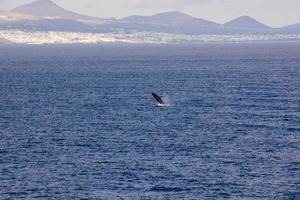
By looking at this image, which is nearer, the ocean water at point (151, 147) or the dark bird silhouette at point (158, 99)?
the ocean water at point (151, 147)

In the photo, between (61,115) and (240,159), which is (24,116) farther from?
(240,159)

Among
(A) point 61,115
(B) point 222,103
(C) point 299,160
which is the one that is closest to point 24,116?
(A) point 61,115

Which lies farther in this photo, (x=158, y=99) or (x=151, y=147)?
(x=158, y=99)

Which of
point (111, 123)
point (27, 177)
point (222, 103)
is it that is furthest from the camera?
point (222, 103)

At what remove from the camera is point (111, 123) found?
422 ft

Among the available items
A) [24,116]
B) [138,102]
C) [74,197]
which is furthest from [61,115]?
[74,197]

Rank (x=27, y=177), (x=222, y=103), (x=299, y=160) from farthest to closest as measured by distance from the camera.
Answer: (x=222, y=103) → (x=299, y=160) → (x=27, y=177)

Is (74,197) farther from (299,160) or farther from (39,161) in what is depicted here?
(299,160)

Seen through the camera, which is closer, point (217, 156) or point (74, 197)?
point (74, 197)

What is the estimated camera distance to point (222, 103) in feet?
507

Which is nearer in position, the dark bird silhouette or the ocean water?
the ocean water

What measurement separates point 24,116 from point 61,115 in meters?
6.66

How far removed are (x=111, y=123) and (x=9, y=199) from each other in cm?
5061

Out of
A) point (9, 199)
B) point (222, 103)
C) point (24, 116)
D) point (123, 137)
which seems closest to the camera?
point (9, 199)
